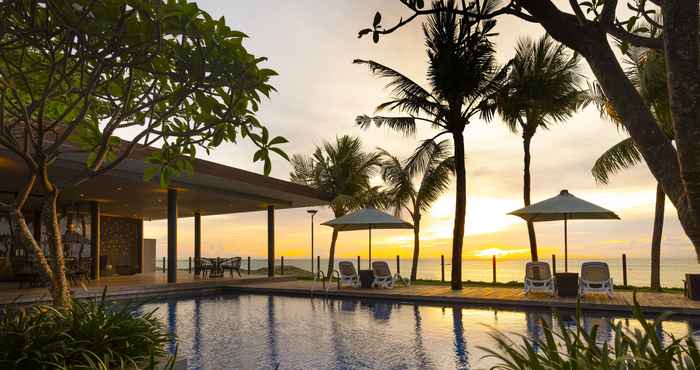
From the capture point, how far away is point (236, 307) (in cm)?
1286

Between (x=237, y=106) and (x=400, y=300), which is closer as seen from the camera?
(x=237, y=106)

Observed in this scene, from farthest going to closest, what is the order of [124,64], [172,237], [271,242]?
[271,242]
[172,237]
[124,64]

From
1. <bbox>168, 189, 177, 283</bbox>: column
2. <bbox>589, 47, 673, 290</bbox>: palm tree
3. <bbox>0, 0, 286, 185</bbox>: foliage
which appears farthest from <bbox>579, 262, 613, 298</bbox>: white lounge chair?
<bbox>168, 189, 177, 283</bbox>: column

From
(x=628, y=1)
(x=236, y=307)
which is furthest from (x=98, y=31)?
(x=236, y=307)

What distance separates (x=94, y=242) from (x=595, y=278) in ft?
55.3

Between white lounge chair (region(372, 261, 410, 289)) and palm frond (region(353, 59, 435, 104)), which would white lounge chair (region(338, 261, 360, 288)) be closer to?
white lounge chair (region(372, 261, 410, 289))

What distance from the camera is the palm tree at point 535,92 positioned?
14469 millimetres

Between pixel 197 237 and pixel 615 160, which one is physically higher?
pixel 615 160

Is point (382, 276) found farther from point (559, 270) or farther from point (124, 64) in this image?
point (559, 270)

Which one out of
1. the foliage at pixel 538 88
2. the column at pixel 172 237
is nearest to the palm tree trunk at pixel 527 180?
the foliage at pixel 538 88

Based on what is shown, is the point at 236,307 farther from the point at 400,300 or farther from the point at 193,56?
the point at 193,56

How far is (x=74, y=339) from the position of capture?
4059mm

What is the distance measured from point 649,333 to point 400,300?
1123 cm

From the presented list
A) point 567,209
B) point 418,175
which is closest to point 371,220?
point 418,175
